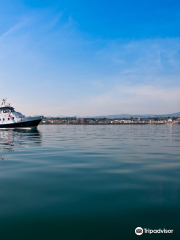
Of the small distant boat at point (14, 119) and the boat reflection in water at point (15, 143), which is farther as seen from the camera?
the small distant boat at point (14, 119)

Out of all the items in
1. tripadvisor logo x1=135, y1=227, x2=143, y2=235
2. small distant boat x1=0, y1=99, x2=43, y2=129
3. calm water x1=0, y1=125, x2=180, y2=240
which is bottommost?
tripadvisor logo x1=135, y1=227, x2=143, y2=235

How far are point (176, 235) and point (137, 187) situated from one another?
9.15 feet

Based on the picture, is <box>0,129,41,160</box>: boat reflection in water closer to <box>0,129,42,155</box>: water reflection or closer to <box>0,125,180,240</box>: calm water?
<box>0,129,42,155</box>: water reflection

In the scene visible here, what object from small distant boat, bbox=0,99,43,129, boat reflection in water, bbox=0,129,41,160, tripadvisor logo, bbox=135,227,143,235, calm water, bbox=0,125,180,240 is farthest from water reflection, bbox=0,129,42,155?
small distant boat, bbox=0,99,43,129

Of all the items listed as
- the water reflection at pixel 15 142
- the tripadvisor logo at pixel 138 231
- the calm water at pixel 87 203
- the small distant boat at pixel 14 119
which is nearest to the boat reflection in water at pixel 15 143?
the water reflection at pixel 15 142

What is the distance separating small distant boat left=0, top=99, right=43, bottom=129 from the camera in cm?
6259

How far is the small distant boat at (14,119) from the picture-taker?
6259 cm

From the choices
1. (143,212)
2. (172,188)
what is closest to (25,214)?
(143,212)

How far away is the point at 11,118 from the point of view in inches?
2525

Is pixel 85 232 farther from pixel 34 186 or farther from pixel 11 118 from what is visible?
pixel 11 118

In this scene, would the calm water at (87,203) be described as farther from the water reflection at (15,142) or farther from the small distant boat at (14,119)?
the small distant boat at (14,119)

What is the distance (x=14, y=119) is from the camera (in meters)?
63.6

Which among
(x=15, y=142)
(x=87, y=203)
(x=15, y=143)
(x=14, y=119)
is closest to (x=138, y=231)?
(x=87, y=203)

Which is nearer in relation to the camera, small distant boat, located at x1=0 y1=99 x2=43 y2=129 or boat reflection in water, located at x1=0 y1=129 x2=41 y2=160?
boat reflection in water, located at x1=0 y1=129 x2=41 y2=160
